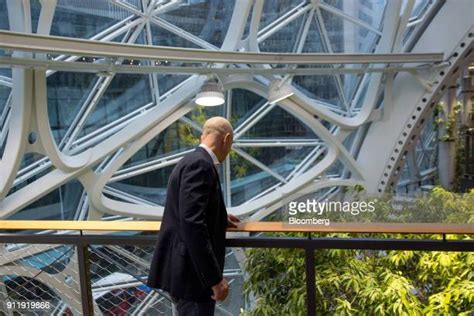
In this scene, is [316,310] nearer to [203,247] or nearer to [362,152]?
[203,247]

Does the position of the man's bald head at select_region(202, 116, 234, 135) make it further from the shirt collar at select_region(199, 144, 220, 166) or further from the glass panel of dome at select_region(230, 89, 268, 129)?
the glass panel of dome at select_region(230, 89, 268, 129)

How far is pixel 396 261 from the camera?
239cm

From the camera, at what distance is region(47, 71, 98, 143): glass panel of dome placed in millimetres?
8617

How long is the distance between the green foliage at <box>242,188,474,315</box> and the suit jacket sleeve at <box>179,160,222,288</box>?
76cm

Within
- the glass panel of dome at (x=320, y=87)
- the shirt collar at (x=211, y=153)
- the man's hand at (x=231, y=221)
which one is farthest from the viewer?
the glass panel of dome at (x=320, y=87)

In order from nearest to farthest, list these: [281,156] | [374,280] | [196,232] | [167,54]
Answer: [196,232], [374,280], [167,54], [281,156]

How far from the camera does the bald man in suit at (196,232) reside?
1.67 metres

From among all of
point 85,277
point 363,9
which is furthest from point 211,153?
point 363,9

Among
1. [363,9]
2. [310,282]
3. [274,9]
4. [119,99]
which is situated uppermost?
[363,9]

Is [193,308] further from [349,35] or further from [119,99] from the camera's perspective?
[349,35]

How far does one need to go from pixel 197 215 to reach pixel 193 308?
473mm

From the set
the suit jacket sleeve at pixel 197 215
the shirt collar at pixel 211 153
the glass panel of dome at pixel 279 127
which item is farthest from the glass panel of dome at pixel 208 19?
the suit jacket sleeve at pixel 197 215

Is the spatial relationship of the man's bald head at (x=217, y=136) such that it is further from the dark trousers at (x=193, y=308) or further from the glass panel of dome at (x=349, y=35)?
the glass panel of dome at (x=349, y=35)

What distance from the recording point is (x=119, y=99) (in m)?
9.76
